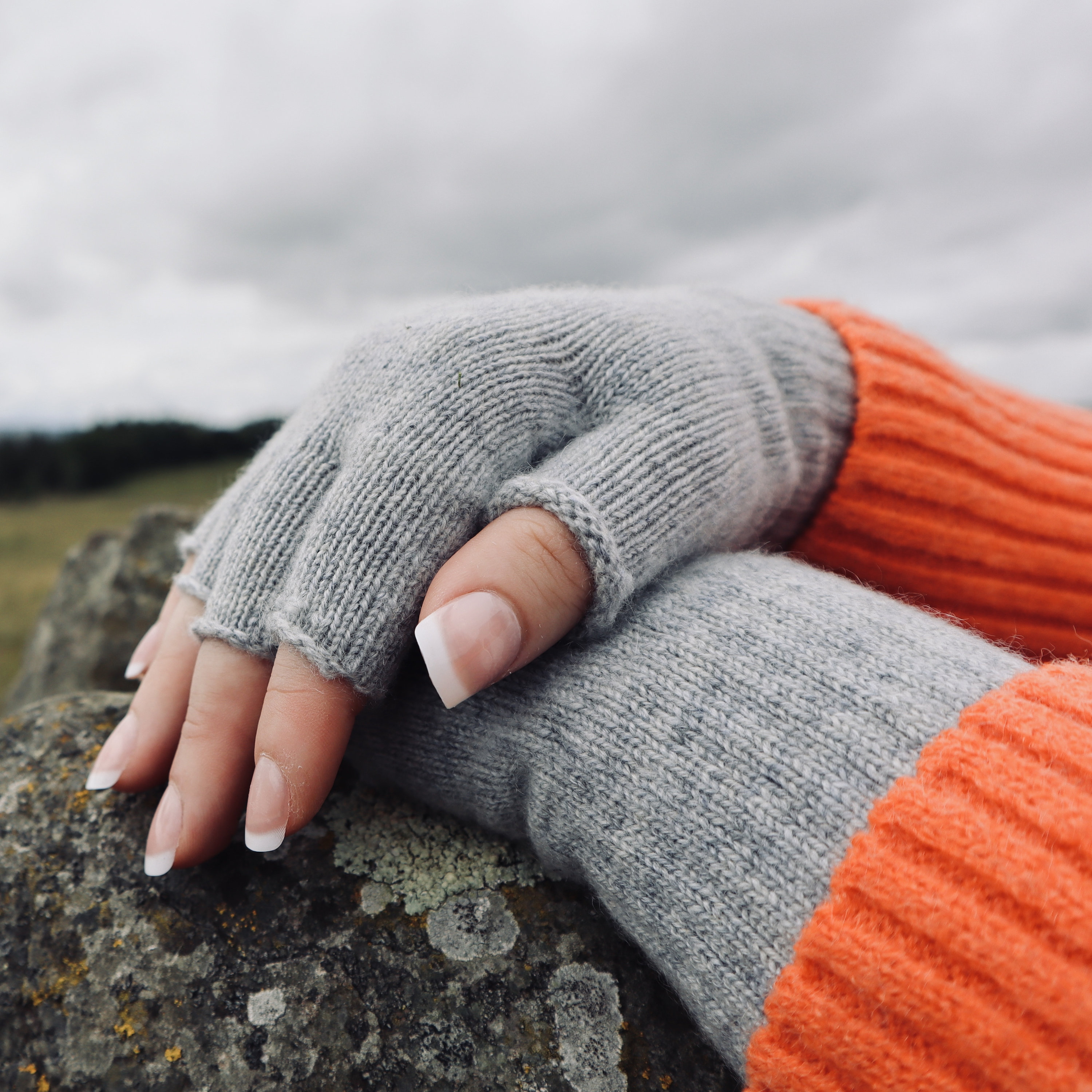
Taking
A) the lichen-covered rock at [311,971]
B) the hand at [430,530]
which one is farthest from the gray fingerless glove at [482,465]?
the lichen-covered rock at [311,971]

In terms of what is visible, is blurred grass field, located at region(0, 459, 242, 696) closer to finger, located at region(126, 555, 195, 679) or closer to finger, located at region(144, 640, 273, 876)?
finger, located at region(126, 555, 195, 679)

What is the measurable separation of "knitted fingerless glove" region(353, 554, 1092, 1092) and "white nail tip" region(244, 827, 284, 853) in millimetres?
259

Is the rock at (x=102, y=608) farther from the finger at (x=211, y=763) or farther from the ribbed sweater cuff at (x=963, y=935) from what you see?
the ribbed sweater cuff at (x=963, y=935)

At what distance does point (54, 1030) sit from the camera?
3.09ft

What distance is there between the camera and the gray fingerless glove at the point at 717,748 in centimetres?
84

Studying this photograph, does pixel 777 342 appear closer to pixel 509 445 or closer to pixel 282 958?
pixel 509 445

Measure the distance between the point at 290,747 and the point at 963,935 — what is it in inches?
33.8

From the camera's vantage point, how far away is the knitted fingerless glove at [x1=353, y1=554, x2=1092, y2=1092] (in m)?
0.72

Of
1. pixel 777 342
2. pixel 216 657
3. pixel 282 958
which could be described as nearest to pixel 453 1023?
pixel 282 958

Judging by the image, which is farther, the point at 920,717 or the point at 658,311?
the point at 658,311

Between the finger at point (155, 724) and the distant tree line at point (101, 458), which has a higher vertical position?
the finger at point (155, 724)

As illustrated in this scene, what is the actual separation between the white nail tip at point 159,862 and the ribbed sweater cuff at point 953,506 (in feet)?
4.49

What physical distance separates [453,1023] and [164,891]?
1.60 ft

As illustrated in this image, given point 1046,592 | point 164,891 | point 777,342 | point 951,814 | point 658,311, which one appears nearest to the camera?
point 951,814
